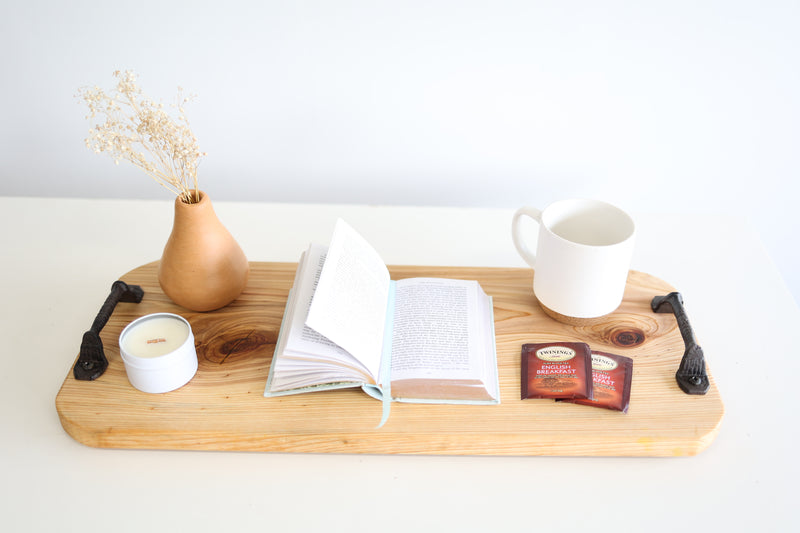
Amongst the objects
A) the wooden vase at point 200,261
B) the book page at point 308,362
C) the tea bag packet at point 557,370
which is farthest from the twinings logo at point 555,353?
the wooden vase at point 200,261

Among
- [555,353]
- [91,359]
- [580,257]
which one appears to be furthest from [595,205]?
[91,359]

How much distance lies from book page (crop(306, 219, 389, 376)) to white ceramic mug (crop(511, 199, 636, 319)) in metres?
0.25

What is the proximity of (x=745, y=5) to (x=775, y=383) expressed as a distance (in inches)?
27.0

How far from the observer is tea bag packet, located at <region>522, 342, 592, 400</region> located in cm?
91

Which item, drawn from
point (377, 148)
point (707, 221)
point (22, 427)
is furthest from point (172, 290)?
point (707, 221)

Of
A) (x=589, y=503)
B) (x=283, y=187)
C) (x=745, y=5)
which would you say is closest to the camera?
(x=589, y=503)

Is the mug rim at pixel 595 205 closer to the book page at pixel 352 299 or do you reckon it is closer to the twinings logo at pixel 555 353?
the twinings logo at pixel 555 353

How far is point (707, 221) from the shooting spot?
1366 millimetres

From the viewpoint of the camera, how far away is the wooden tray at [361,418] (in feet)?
2.81

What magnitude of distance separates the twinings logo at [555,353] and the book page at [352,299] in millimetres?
239

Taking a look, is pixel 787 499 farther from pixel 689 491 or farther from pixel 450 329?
pixel 450 329

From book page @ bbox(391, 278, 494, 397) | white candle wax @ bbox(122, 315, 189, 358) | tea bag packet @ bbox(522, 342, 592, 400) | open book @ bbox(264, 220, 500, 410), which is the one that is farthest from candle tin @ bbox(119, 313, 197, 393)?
tea bag packet @ bbox(522, 342, 592, 400)

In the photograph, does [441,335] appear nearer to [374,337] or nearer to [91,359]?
[374,337]

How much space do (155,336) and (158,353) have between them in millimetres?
31
